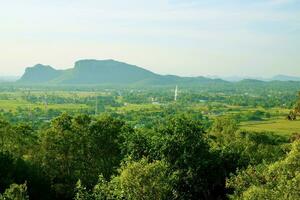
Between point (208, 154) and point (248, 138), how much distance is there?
15481 millimetres

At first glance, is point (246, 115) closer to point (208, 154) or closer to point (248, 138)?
point (248, 138)

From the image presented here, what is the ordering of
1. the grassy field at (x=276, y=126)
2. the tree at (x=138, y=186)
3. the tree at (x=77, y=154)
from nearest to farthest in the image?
the tree at (x=138, y=186) < the tree at (x=77, y=154) < the grassy field at (x=276, y=126)

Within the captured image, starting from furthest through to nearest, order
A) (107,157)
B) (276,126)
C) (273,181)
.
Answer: (276,126) < (107,157) < (273,181)

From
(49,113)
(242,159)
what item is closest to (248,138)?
(242,159)

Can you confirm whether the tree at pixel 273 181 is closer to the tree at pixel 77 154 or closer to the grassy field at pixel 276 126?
the tree at pixel 77 154

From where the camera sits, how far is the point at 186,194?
31266mm

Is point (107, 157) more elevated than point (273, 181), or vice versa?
point (273, 181)

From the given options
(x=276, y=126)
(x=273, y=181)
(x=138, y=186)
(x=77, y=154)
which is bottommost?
(x=276, y=126)

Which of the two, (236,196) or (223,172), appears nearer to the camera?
(236,196)

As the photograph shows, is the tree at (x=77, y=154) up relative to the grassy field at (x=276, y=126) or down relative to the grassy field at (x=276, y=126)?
up

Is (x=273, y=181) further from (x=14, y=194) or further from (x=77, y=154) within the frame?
(x=77, y=154)

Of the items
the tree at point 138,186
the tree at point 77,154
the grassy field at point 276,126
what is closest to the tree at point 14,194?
the tree at point 138,186

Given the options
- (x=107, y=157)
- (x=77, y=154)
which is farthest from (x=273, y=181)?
(x=77, y=154)

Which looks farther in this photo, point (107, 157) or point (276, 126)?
point (276, 126)
